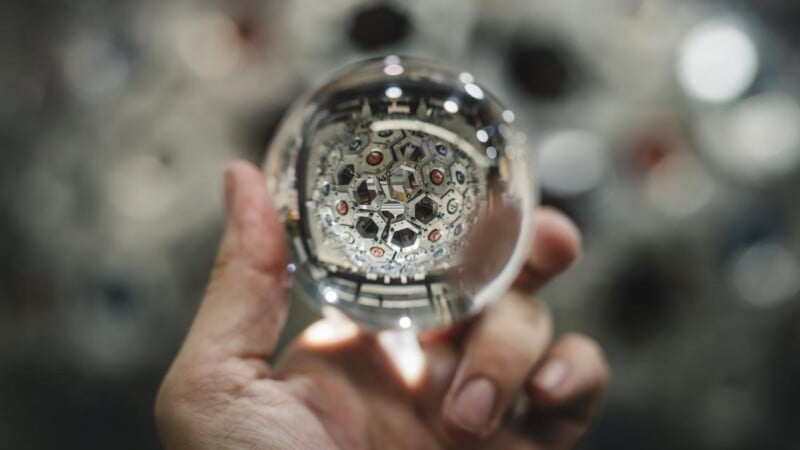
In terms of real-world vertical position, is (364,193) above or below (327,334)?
above

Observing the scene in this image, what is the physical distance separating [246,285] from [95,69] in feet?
4.11

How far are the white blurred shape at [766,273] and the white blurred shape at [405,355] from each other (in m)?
1.37

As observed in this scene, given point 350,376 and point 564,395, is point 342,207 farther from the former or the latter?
point 564,395

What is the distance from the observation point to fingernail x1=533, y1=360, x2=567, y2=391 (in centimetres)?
83

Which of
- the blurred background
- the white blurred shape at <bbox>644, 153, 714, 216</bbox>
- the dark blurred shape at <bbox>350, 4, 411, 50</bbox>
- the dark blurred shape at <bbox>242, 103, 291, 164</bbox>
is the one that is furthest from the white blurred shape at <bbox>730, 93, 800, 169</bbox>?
the dark blurred shape at <bbox>242, 103, 291, 164</bbox>

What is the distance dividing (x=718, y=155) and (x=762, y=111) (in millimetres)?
171

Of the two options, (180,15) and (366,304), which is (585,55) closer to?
(180,15)

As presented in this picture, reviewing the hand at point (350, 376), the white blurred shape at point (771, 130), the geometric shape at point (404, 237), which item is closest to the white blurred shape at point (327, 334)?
the hand at point (350, 376)

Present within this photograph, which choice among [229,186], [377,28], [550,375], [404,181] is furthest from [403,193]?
[377,28]

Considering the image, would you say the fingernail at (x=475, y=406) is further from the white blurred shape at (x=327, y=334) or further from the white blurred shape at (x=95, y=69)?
the white blurred shape at (x=95, y=69)

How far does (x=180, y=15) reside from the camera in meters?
1.69

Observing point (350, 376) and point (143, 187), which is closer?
point (350, 376)

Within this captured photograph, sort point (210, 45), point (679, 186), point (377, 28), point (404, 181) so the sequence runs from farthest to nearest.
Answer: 1. point (679, 186)
2. point (210, 45)
3. point (377, 28)
4. point (404, 181)

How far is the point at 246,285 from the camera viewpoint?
28.4 inches
